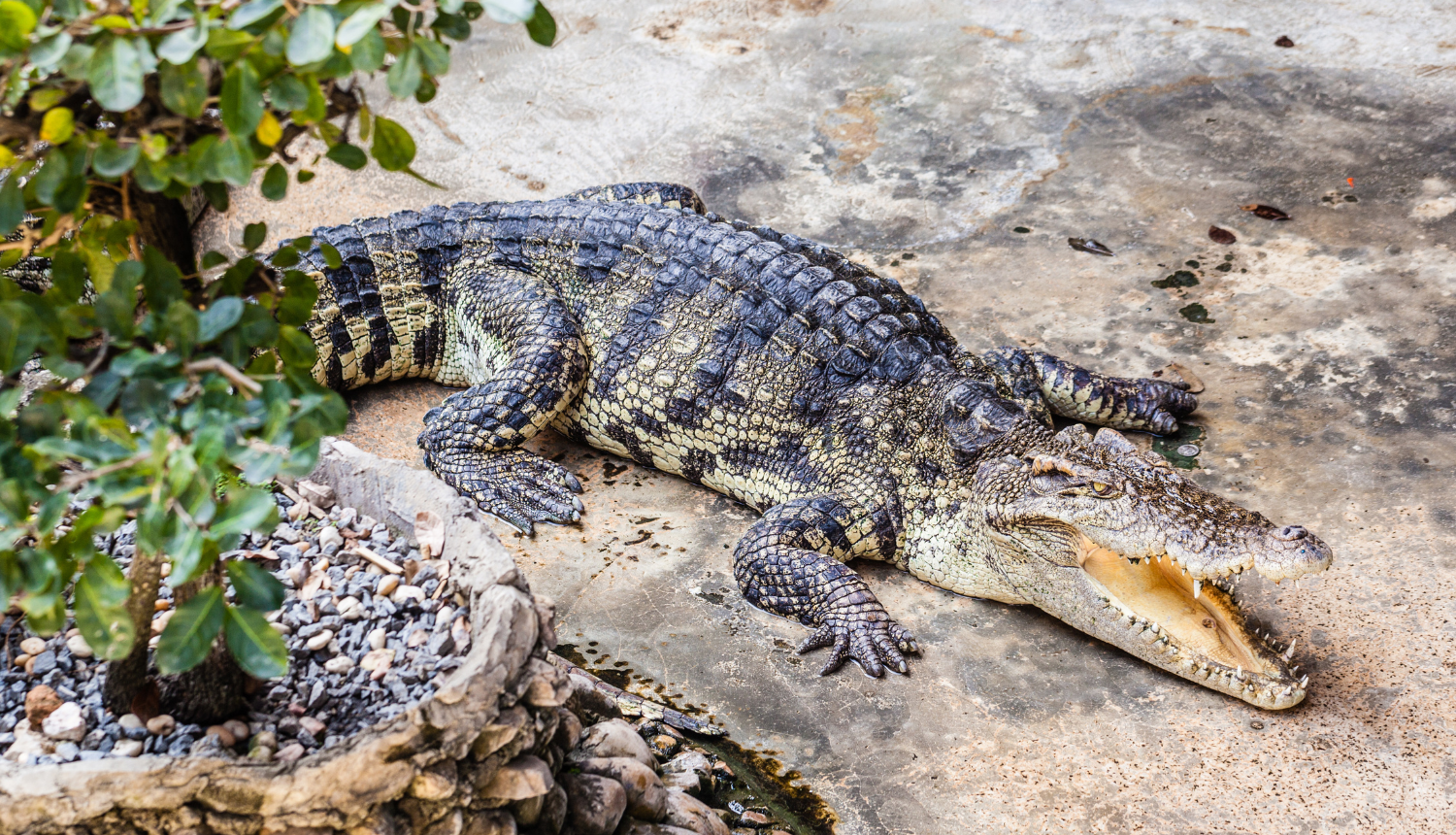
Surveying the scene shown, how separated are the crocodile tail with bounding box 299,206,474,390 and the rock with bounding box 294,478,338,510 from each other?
217 cm

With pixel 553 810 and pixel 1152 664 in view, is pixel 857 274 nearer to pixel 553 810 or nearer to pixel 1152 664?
pixel 1152 664

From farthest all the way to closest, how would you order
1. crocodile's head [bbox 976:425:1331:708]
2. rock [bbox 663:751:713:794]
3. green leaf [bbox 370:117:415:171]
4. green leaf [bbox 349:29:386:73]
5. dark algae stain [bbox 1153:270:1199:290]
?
1. dark algae stain [bbox 1153:270:1199:290]
2. crocodile's head [bbox 976:425:1331:708]
3. rock [bbox 663:751:713:794]
4. green leaf [bbox 370:117:415:171]
5. green leaf [bbox 349:29:386:73]

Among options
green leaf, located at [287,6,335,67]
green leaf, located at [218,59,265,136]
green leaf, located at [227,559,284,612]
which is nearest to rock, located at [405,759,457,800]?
green leaf, located at [227,559,284,612]

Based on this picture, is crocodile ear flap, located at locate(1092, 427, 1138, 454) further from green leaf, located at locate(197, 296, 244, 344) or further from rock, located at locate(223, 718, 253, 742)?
green leaf, located at locate(197, 296, 244, 344)

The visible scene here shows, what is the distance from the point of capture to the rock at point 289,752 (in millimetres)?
2238

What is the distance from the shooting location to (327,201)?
21.9ft

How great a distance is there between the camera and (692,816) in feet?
9.92

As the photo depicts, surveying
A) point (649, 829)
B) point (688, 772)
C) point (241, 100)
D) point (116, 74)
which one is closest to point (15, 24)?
point (116, 74)

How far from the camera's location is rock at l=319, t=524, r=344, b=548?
2.86 metres

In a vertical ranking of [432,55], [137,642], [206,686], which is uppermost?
[432,55]

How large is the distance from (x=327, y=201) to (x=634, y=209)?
2.57m

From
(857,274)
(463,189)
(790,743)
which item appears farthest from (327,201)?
(790,743)

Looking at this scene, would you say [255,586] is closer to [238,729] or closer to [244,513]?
[244,513]

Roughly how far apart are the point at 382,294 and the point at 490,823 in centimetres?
329
